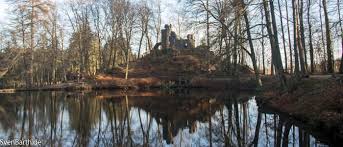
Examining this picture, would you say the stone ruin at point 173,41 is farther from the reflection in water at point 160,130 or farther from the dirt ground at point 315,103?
the reflection in water at point 160,130

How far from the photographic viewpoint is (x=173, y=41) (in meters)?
61.8

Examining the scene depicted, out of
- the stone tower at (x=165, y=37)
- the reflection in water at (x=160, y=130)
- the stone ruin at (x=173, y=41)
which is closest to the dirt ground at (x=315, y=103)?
the reflection in water at (x=160, y=130)

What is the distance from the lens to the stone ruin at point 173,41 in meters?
59.3

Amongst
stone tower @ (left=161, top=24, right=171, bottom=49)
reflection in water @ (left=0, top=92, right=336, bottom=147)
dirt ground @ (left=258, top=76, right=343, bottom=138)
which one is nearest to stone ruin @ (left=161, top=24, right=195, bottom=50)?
stone tower @ (left=161, top=24, right=171, bottom=49)

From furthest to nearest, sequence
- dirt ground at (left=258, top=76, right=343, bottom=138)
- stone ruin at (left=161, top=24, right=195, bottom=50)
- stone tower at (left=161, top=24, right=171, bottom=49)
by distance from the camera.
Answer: stone ruin at (left=161, top=24, right=195, bottom=50) < stone tower at (left=161, top=24, right=171, bottom=49) < dirt ground at (left=258, top=76, right=343, bottom=138)

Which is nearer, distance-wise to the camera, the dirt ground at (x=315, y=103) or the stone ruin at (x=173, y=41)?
the dirt ground at (x=315, y=103)

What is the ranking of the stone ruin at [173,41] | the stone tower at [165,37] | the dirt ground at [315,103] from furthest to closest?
the stone ruin at [173,41], the stone tower at [165,37], the dirt ground at [315,103]

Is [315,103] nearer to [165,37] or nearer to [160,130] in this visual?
[160,130]

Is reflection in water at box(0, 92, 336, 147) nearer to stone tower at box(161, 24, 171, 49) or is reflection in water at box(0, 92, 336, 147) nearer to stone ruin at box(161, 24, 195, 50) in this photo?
stone tower at box(161, 24, 171, 49)

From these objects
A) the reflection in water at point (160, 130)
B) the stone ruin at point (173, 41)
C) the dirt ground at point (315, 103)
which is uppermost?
the stone ruin at point (173, 41)

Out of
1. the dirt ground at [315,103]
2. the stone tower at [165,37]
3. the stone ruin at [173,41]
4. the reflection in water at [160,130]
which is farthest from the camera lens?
the stone ruin at [173,41]

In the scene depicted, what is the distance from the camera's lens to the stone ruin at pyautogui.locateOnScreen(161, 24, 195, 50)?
195 ft

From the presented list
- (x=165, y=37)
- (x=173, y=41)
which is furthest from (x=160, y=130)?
(x=173, y=41)

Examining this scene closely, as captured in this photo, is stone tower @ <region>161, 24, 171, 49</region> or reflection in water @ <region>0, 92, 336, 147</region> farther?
stone tower @ <region>161, 24, 171, 49</region>
